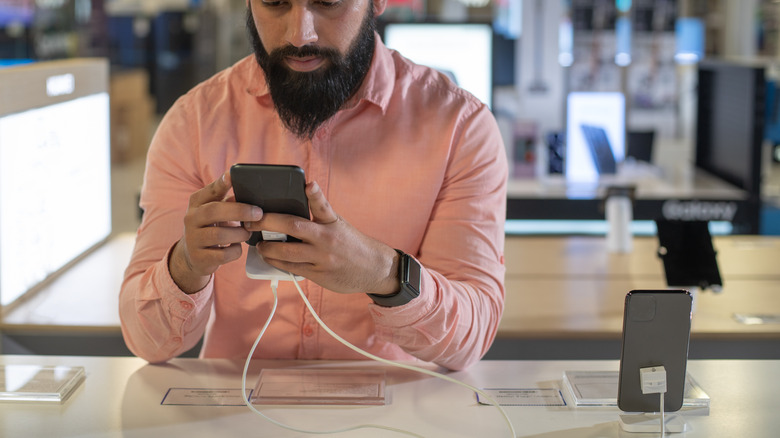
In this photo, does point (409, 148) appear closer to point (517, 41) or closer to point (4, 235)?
point (4, 235)

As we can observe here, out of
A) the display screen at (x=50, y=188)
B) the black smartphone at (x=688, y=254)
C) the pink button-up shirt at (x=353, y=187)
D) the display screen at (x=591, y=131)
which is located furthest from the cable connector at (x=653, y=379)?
the display screen at (x=591, y=131)

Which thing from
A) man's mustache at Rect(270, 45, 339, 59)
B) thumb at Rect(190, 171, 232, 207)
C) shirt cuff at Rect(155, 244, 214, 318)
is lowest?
shirt cuff at Rect(155, 244, 214, 318)

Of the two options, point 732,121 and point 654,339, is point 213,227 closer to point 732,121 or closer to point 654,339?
point 654,339

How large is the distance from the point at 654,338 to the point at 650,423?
0.39 feet

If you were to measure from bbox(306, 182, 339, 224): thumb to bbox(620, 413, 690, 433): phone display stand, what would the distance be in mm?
489

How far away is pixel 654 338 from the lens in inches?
46.6

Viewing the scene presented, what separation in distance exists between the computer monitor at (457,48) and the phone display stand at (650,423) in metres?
2.48

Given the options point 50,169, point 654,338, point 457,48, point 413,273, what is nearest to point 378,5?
point 413,273

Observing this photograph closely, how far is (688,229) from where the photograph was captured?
6.13ft

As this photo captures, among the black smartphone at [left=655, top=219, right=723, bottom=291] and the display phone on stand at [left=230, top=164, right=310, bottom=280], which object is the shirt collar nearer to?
the display phone on stand at [left=230, top=164, right=310, bottom=280]

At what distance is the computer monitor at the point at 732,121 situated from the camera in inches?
133

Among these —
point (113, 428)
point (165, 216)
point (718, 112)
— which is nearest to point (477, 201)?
point (165, 216)

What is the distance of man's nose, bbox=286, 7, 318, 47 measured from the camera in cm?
135

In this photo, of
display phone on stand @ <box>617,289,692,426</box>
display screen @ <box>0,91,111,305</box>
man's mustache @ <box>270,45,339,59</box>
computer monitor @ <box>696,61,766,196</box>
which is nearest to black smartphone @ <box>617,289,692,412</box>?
display phone on stand @ <box>617,289,692,426</box>
